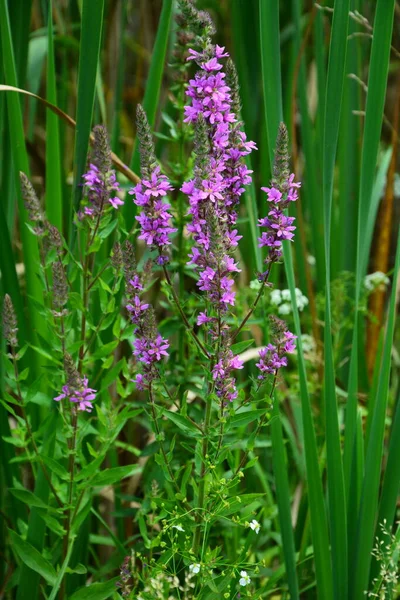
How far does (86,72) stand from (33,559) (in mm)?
1007

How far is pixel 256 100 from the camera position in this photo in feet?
7.51

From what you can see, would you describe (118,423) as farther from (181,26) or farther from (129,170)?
(181,26)

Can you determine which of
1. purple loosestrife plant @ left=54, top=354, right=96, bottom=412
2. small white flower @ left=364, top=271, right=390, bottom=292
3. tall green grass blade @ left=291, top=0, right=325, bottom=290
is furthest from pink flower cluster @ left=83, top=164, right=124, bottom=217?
small white flower @ left=364, top=271, right=390, bottom=292

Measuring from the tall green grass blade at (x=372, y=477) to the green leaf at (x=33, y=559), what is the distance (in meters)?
0.65

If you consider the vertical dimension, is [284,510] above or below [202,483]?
below

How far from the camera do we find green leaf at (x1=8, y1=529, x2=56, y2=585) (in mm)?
1649

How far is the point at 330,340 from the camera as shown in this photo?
159cm

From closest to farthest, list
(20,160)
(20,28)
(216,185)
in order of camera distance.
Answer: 1. (216,185)
2. (20,160)
3. (20,28)

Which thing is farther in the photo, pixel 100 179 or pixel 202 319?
pixel 100 179

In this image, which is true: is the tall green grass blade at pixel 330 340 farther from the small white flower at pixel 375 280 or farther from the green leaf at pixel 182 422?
the small white flower at pixel 375 280

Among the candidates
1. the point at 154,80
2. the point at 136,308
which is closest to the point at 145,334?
the point at 136,308

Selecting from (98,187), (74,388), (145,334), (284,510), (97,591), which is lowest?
(97,591)

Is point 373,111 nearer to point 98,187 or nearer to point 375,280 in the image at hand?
point 98,187

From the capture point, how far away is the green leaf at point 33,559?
5.41ft
